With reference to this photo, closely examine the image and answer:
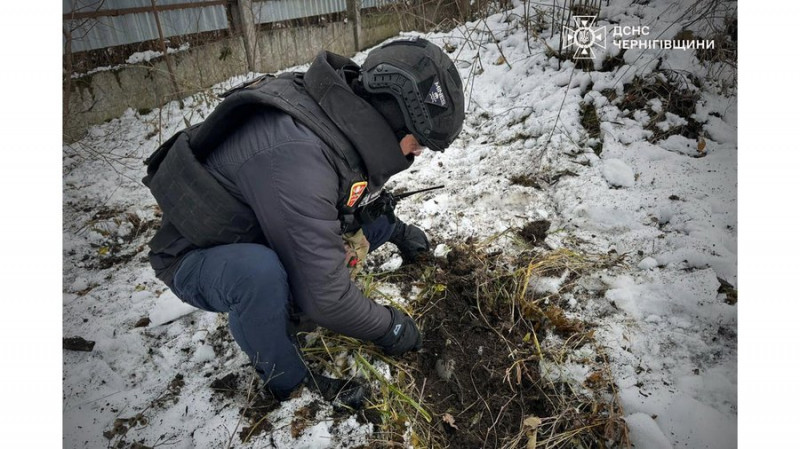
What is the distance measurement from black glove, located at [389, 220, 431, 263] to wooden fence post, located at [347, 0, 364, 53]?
17.3 feet

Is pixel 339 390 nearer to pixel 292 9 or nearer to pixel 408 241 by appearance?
pixel 408 241

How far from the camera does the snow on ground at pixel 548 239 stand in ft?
5.46

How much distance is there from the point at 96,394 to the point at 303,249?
53.3 inches

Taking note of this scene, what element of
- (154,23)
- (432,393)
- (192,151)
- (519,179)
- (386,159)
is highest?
(154,23)

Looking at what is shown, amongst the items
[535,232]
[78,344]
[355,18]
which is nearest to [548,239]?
[535,232]

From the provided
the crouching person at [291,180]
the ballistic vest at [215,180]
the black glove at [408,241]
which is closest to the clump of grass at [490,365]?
the black glove at [408,241]

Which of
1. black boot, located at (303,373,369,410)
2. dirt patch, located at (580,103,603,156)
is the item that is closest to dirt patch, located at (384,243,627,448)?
black boot, located at (303,373,369,410)

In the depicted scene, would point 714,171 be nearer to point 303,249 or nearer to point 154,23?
point 303,249

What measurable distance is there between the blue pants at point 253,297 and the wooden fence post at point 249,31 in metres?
4.31

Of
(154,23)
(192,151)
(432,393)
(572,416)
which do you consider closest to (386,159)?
(192,151)

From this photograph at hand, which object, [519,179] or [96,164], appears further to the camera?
[96,164]

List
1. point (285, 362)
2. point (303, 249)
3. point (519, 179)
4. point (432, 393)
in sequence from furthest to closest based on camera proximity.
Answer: point (519, 179) → point (432, 393) → point (285, 362) → point (303, 249)

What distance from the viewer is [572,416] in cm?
157

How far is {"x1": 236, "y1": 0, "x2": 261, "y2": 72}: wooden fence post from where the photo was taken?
5027 millimetres
